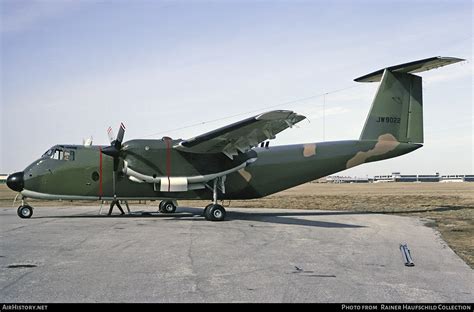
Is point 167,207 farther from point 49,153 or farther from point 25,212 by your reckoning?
point 25,212

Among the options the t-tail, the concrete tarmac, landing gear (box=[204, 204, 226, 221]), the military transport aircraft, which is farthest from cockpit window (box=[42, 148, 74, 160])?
the t-tail

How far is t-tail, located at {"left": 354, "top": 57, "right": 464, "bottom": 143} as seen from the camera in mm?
23688

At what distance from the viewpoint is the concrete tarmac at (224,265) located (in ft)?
23.8

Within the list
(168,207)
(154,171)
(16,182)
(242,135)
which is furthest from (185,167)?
(16,182)

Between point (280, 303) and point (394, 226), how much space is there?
1248cm

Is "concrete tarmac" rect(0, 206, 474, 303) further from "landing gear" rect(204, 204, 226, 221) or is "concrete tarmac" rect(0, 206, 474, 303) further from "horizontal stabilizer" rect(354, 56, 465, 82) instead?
"horizontal stabilizer" rect(354, 56, 465, 82)

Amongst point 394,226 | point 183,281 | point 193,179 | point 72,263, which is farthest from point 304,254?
point 193,179

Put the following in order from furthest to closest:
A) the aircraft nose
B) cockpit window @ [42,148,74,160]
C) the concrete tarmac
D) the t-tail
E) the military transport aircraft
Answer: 1. the t-tail
2. cockpit window @ [42,148,74,160]
3. the military transport aircraft
4. the aircraft nose
5. the concrete tarmac

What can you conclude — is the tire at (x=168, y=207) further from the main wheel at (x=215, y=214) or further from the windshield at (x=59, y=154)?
the windshield at (x=59, y=154)

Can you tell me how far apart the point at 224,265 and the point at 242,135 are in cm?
1002

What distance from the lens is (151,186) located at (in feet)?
67.3

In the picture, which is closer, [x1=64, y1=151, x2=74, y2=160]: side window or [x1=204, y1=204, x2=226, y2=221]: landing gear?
[x1=204, y1=204, x2=226, y2=221]: landing gear

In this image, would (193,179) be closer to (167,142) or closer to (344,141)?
(167,142)

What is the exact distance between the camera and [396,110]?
2388 cm
